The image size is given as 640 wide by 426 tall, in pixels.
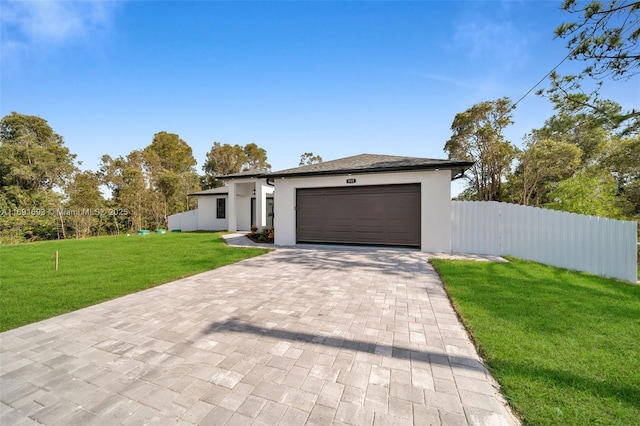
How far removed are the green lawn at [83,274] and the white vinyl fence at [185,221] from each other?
9319 millimetres

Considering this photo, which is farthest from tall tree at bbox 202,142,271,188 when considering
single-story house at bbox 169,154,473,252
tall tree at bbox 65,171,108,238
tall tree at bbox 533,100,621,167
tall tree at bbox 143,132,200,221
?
tall tree at bbox 533,100,621,167

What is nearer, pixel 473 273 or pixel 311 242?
pixel 473 273

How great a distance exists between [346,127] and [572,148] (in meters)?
13.3

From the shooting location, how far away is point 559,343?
2.52m

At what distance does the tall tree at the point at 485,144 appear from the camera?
50.7 ft

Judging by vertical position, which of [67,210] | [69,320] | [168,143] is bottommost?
[69,320]

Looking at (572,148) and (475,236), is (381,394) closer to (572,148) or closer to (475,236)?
(475,236)

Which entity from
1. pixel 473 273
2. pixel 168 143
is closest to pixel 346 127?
pixel 473 273

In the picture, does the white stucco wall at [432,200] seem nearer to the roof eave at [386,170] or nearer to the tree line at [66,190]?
the roof eave at [386,170]

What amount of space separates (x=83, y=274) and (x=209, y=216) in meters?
12.1

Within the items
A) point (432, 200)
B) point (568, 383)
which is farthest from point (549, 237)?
point (568, 383)

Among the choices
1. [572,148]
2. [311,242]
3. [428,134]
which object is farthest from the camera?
[572,148]

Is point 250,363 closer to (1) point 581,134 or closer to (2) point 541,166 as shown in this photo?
(2) point 541,166

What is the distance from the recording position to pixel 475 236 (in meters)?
8.12
